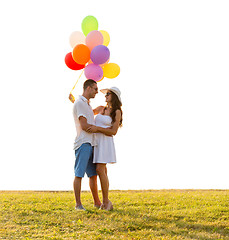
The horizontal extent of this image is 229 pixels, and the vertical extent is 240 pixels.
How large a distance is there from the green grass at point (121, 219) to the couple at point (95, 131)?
0.75 metres

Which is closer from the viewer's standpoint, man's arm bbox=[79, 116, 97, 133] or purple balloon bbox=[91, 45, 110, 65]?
man's arm bbox=[79, 116, 97, 133]

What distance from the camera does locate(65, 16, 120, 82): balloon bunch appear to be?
25.5 feet

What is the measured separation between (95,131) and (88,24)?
2609 millimetres

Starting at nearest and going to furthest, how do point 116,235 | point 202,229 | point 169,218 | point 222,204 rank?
point 116,235, point 202,229, point 169,218, point 222,204

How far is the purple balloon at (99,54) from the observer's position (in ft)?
25.3

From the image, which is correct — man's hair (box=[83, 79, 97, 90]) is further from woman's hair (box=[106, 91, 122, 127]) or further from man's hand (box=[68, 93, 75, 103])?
man's hand (box=[68, 93, 75, 103])

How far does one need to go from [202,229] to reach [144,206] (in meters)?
1.94

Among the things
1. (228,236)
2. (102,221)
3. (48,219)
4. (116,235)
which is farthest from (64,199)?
(228,236)

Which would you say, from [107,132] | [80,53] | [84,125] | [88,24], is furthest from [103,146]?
[88,24]

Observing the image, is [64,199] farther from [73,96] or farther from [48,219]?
[73,96]

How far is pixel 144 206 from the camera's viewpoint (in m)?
8.27

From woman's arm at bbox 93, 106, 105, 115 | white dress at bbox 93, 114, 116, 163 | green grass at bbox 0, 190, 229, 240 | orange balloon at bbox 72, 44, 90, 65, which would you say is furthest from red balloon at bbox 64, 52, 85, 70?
green grass at bbox 0, 190, 229, 240

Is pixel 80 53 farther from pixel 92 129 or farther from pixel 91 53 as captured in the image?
pixel 92 129

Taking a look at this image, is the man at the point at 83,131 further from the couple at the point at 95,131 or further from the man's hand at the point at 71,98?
the man's hand at the point at 71,98
